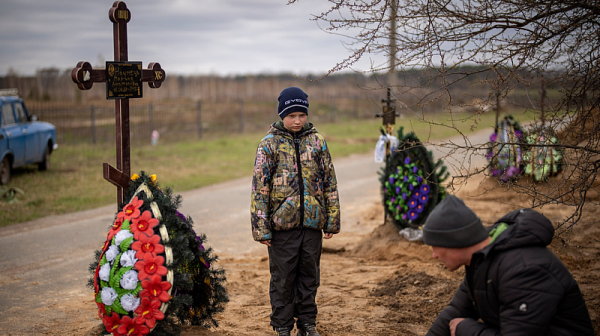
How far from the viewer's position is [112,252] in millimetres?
3158

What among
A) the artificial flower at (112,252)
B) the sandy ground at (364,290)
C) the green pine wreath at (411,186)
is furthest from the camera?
the green pine wreath at (411,186)

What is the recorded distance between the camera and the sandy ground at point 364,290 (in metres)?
3.99

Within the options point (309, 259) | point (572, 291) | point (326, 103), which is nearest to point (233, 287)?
point (309, 259)

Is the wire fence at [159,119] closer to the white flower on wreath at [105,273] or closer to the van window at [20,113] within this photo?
the van window at [20,113]

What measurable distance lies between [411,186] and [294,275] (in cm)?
296

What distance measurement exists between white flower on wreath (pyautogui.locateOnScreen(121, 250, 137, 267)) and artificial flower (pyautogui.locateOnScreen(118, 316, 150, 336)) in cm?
33

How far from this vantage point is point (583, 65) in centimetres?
400

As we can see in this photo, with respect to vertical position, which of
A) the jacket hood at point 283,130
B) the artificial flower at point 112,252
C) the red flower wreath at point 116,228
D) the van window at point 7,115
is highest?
the van window at point 7,115

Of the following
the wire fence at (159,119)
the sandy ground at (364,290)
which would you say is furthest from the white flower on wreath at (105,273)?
the wire fence at (159,119)

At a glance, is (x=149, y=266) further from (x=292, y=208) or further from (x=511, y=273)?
(x=511, y=273)

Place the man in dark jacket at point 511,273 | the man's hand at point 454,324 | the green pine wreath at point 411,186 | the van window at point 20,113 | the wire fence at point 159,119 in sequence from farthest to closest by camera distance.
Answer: the wire fence at point 159,119 → the van window at point 20,113 → the green pine wreath at point 411,186 → the man's hand at point 454,324 → the man in dark jacket at point 511,273

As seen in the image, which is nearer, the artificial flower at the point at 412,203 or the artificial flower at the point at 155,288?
the artificial flower at the point at 155,288

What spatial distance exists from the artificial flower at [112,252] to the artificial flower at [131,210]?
213 millimetres

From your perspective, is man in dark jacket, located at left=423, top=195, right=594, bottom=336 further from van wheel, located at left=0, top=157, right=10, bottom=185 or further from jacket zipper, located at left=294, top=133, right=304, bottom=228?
van wheel, located at left=0, top=157, right=10, bottom=185
